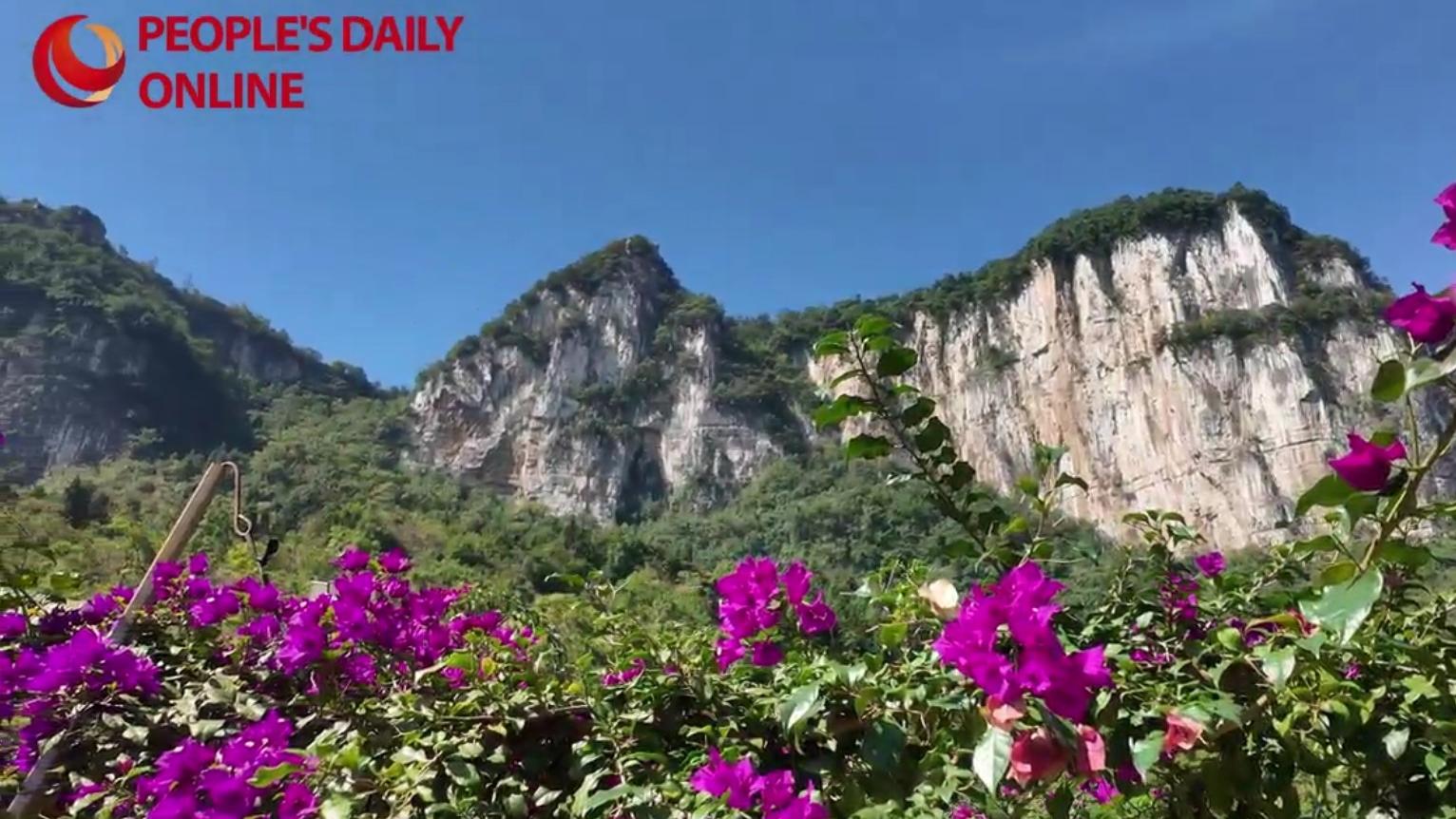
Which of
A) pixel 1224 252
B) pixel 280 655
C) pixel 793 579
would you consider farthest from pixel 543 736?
pixel 1224 252

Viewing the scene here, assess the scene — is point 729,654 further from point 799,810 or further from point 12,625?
point 12,625

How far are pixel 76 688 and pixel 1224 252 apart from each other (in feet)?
145

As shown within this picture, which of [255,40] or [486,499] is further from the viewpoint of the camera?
[486,499]

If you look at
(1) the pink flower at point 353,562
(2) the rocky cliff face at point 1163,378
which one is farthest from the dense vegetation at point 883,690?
(2) the rocky cliff face at point 1163,378

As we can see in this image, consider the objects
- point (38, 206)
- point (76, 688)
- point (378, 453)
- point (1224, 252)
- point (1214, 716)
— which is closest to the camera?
point (1214, 716)

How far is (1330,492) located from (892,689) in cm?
37

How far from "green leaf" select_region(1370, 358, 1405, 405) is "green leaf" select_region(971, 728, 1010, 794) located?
11.4 inches

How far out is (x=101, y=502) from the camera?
23812mm

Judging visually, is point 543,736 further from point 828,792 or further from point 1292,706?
point 1292,706

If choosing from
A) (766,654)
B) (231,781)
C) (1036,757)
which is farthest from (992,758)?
(231,781)

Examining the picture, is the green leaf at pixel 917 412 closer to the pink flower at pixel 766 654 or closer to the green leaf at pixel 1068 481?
the green leaf at pixel 1068 481

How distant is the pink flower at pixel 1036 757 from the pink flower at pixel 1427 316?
12.7 inches

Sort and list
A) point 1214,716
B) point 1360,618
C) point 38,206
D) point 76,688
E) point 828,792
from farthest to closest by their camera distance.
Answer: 1. point 38,206
2. point 76,688
3. point 828,792
4. point 1214,716
5. point 1360,618

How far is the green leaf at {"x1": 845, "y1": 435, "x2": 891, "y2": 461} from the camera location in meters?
0.90
